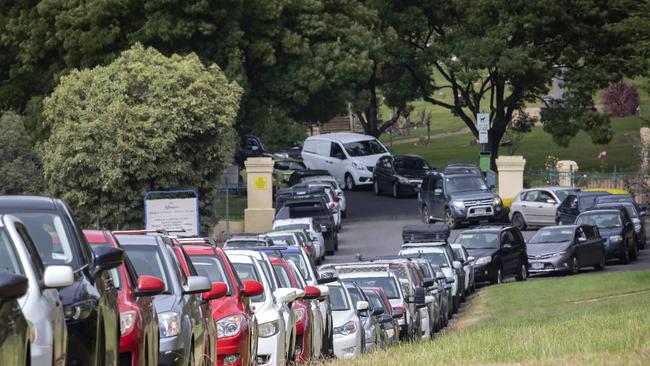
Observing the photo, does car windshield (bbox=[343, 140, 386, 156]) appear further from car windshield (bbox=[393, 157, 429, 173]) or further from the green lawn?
the green lawn

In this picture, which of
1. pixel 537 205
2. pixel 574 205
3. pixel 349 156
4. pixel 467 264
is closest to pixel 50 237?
pixel 467 264

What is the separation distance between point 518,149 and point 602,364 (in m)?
66.1

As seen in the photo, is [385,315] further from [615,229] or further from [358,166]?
[358,166]

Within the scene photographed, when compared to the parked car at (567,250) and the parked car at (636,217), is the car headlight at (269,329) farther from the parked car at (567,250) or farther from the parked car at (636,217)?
the parked car at (636,217)

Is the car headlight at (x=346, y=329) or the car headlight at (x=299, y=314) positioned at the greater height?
the car headlight at (x=299, y=314)

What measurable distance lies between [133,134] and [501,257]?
388 inches

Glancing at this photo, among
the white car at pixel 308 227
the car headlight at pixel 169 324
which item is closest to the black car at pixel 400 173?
the white car at pixel 308 227

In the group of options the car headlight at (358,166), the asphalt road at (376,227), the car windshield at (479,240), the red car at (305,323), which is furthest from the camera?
the car headlight at (358,166)

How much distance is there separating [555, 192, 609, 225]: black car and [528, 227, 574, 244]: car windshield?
532 cm

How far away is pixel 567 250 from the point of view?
3691 cm

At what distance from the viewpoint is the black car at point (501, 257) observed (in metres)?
36.9

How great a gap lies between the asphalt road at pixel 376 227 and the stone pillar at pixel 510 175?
323 cm

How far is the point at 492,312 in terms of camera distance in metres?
29.0

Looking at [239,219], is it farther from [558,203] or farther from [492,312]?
[492,312]
